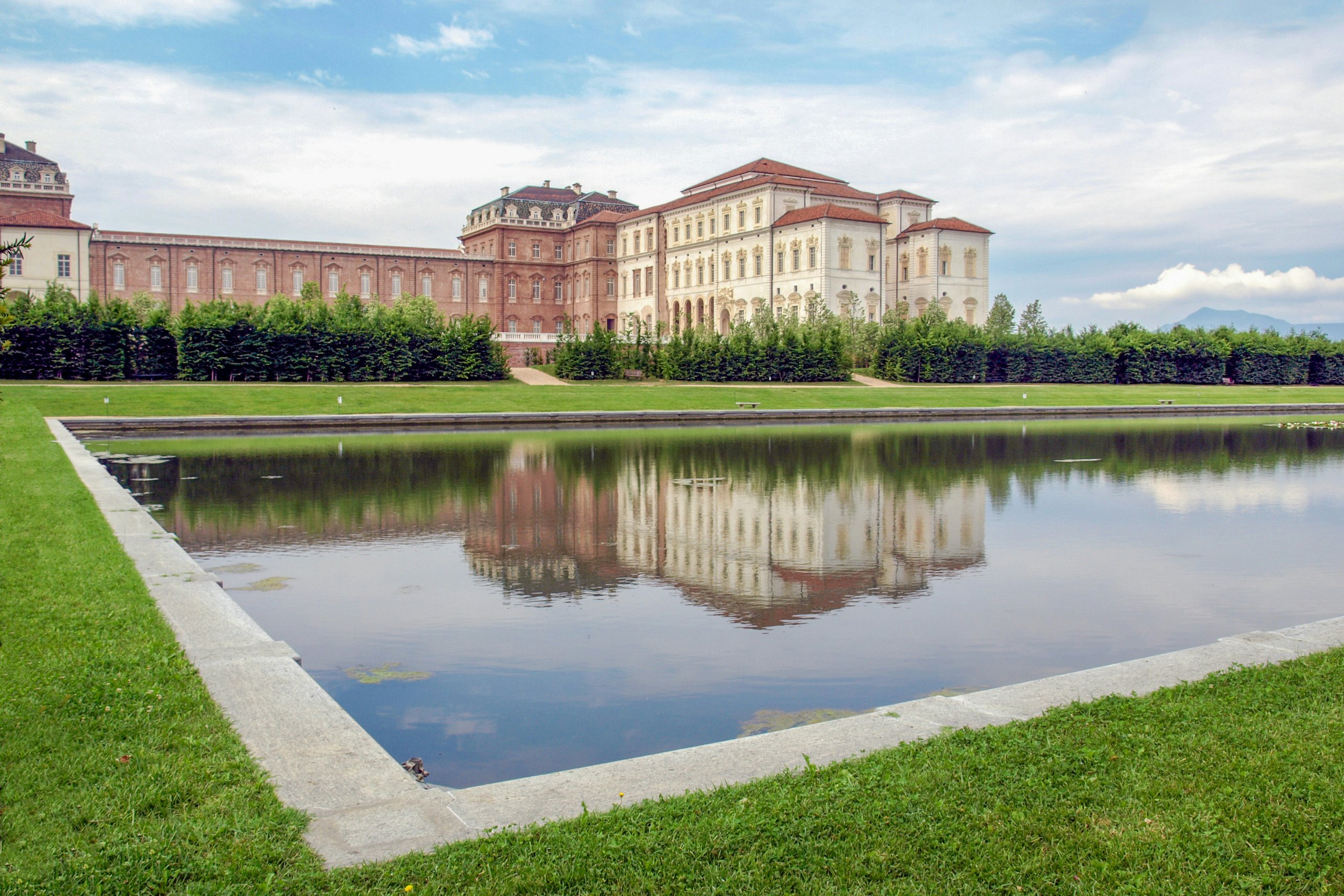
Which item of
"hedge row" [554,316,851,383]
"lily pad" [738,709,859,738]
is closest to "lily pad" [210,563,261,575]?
"lily pad" [738,709,859,738]

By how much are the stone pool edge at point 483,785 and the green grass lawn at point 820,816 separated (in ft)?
0.54

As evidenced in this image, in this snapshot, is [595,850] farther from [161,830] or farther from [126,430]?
[126,430]

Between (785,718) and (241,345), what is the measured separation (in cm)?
4814

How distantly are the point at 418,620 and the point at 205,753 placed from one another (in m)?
4.33

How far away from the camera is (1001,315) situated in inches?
3300

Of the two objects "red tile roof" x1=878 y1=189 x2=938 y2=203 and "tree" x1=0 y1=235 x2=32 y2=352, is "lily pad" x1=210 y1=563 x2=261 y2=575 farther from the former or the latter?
"red tile roof" x1=878 y1=189 x2=938 y2=203

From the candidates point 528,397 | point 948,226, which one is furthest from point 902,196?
point 528,397

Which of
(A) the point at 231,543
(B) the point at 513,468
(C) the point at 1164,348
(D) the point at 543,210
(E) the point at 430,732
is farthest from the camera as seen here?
(D) the point at 543,210

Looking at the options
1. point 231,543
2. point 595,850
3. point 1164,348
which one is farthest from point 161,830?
point 1164,348

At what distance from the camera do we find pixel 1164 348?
226ft

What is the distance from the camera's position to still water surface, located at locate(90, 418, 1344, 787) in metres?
7.09

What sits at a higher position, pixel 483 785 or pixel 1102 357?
pixel 1102 357

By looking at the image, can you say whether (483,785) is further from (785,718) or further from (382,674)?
(382,674)

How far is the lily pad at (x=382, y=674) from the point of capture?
297 inches
